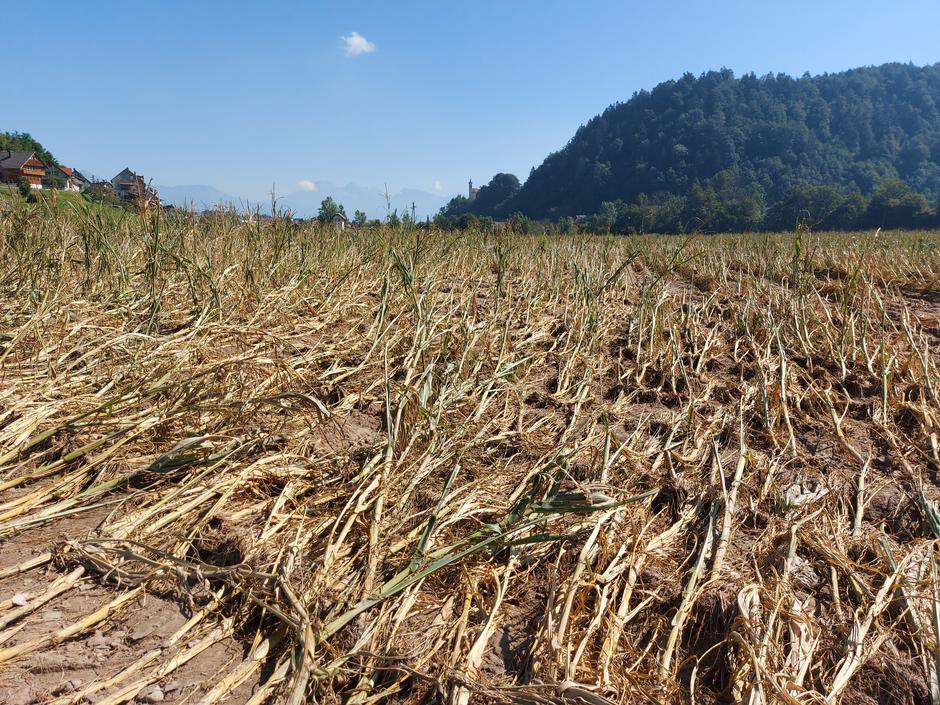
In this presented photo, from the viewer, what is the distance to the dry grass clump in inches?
49.2

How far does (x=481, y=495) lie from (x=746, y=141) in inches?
4125

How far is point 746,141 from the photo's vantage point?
89.8 metres

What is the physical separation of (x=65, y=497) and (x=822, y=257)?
22.9ft

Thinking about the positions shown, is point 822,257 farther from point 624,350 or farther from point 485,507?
point 485,507

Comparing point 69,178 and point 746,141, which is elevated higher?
point 746,141

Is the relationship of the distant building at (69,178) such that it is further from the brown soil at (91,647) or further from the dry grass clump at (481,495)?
the brown soil at (91,647)

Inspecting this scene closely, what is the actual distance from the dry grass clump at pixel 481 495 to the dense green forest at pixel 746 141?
243 ft

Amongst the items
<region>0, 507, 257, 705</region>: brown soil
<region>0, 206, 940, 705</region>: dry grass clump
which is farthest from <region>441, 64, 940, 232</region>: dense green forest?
<region>0, 507, 257, 705</region>: brown soil

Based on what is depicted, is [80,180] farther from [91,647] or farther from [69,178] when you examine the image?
[91,647]

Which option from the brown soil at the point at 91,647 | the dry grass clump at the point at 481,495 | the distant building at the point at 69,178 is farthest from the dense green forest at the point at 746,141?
the brown soil at the point at 91,647

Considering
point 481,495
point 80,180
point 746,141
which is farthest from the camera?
point 746,141

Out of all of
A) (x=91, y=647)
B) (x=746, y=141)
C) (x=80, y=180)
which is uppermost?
(x=746, y=141)

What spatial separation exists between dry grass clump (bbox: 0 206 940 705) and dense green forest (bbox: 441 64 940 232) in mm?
74161

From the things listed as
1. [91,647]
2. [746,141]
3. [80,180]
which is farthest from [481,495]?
[746,141]
